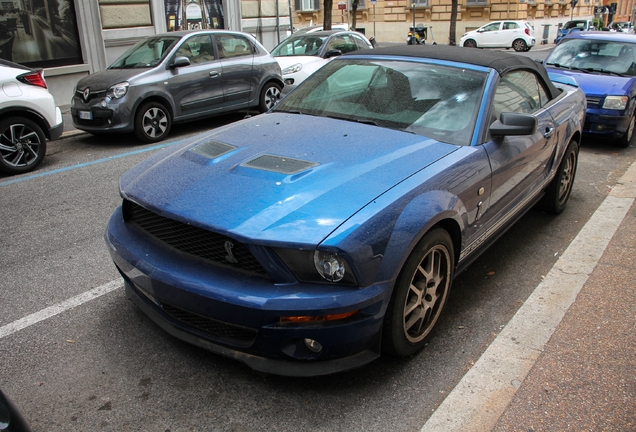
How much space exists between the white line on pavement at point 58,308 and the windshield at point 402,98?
5.93ft

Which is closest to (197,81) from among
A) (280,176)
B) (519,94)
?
(519,94)

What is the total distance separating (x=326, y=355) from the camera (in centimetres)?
262

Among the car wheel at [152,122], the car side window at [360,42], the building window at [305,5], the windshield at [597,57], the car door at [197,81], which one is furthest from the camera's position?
the building window at [305,5]

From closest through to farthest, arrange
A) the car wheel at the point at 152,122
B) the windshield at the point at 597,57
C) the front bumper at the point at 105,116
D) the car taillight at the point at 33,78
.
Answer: the car taillight at the point at 33,78
the front bumper at the point at 105,116
the car wheel at the point at 152,122
the windshield at the point at 597,57

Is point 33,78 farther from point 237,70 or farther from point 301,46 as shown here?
point 301,46

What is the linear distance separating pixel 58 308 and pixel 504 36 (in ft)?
108

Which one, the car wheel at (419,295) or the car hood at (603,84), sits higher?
the car hood at (603,84)

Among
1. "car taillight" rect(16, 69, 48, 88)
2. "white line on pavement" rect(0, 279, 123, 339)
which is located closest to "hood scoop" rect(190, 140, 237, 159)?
"white line on pavement" rect(0, 279, 123, 339)

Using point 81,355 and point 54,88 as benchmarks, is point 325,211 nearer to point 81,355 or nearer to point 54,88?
point 81,355

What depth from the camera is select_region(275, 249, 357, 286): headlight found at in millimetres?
2520

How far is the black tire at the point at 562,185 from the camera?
5.15 m

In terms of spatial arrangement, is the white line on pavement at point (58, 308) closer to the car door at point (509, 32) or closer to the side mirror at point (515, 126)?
the side mirror at point (515, 126)

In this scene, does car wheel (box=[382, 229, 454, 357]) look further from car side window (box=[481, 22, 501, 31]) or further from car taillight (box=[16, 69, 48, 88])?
car side window (box=[481, 22, 501, 31])

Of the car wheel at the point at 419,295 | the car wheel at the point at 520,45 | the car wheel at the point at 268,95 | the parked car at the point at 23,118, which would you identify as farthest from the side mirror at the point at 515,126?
the car wheel at the point at 520,45
